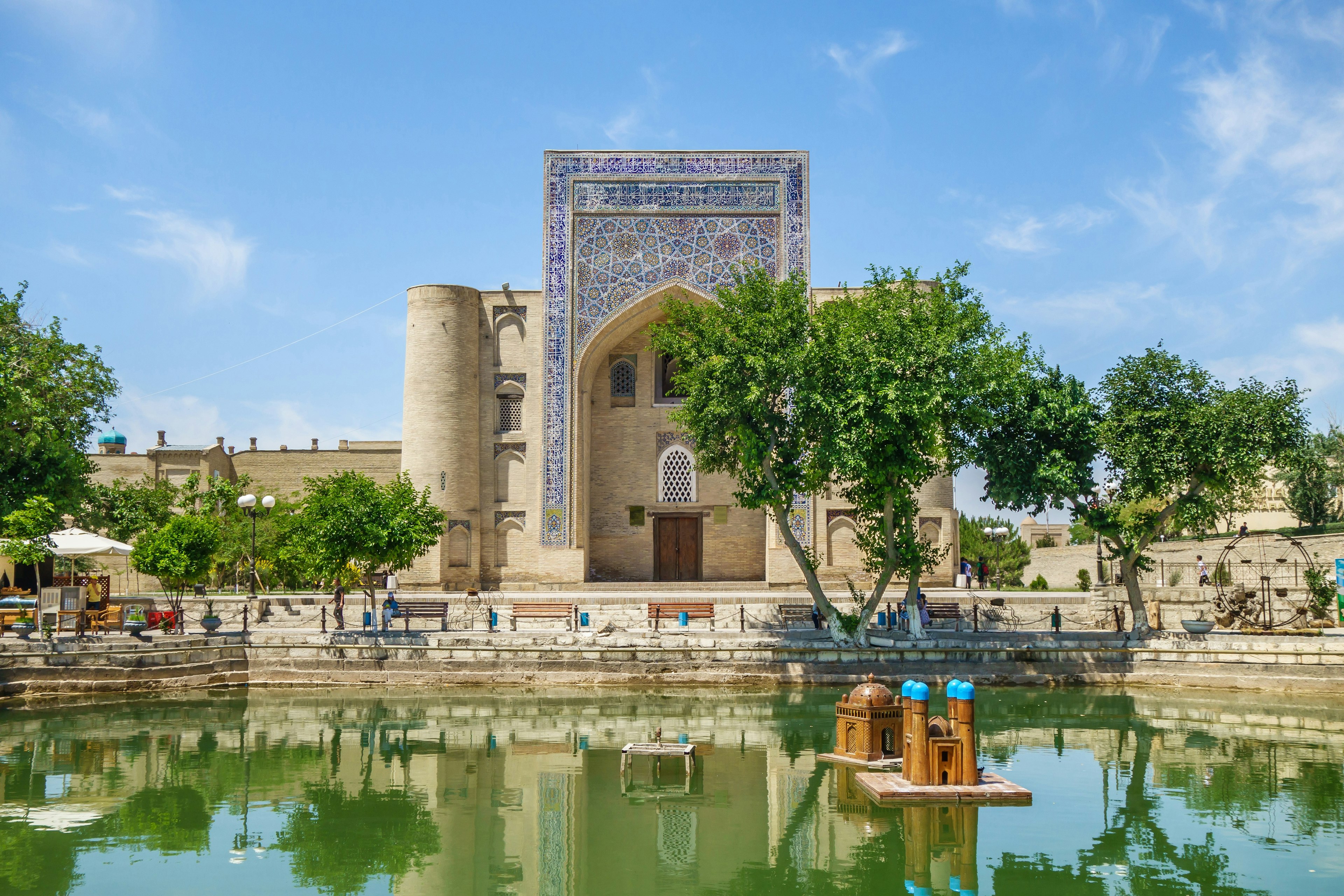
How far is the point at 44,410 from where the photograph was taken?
19.8 meters

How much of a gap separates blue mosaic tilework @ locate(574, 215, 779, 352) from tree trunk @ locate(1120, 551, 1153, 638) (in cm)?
1090

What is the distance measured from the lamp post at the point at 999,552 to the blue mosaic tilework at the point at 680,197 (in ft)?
30.8

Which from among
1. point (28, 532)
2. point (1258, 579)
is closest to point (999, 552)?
point (1258, 579)

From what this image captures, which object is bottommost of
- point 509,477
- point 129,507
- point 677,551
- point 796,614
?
point 796,614

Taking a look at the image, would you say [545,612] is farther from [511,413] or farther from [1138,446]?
[1138,446]

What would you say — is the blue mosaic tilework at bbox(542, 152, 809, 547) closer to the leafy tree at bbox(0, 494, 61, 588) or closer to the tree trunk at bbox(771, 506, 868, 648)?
the tree trunk at bbox(771, 506, 868, 648)

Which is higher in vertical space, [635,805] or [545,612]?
[545,612]

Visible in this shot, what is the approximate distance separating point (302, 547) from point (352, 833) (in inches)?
431

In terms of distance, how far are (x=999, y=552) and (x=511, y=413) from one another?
1670 cm

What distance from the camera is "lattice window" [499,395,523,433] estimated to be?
26.7 m

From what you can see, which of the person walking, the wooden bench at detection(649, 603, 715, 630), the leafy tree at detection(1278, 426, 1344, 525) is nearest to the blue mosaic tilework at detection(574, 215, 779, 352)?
the wooden bench at detection(649, 603, 715, 630)

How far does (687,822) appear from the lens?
31.9ft

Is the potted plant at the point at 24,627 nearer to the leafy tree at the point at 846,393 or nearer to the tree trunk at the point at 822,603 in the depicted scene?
the leafy tree at the point at 846,393

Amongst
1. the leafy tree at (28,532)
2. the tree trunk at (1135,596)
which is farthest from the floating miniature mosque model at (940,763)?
the leafy tree at (28,532)
